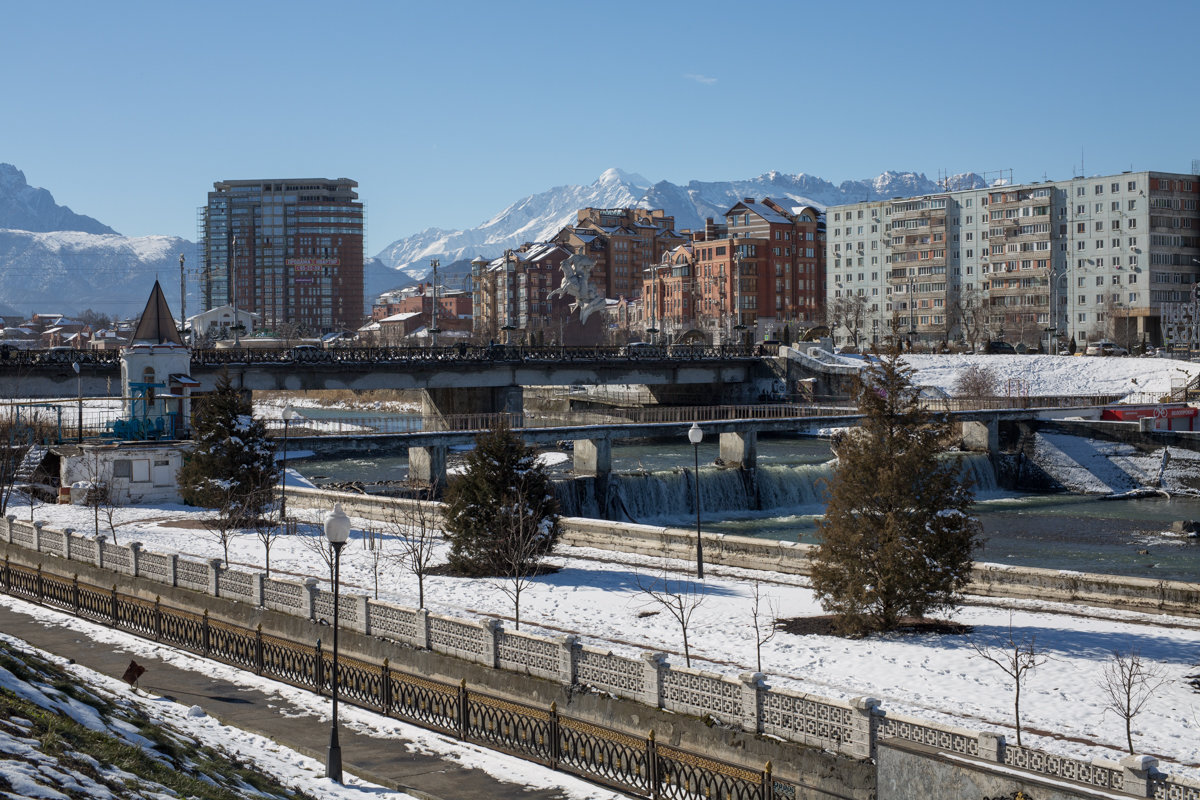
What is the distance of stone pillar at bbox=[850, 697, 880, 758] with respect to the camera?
15914 mm

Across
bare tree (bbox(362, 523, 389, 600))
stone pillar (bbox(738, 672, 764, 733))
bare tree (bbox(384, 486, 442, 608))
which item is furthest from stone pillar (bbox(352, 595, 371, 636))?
stone pillar (bbox(738, 672, 764, 733))

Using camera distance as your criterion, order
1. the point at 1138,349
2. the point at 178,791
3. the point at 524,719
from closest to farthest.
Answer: the point at 178,791
the point at 524,719
the point at 1138,349

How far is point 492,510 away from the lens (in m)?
31.1

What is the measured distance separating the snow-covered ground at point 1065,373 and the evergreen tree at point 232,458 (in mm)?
65032

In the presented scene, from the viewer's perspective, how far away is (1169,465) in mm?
70562

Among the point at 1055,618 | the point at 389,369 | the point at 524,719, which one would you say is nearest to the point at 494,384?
the point at 389,369

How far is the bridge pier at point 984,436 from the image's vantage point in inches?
2953

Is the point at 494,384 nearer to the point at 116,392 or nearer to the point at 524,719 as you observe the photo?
the point at 116,392

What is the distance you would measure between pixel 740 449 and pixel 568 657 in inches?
1937

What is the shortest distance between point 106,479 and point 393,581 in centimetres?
1865

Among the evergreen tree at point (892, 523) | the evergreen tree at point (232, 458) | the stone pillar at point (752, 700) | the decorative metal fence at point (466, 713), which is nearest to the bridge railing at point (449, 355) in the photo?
the evergreen tree at point (232, 458)

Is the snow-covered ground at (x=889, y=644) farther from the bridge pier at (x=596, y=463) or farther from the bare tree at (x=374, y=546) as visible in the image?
the bridge pier at (x=596, y=463)

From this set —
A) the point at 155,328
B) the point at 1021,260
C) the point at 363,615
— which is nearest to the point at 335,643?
the point at 363,615

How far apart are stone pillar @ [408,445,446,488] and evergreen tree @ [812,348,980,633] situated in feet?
123
